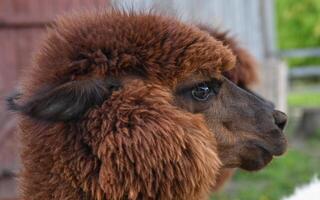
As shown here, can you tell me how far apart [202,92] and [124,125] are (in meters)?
0.56

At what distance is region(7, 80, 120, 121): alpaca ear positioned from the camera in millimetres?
3139

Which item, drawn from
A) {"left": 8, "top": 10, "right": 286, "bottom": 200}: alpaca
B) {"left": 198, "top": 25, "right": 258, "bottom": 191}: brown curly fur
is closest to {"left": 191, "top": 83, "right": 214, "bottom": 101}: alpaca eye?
{"left": 8, "top": 10, "right": 286, "bottom": 200}: alpaca

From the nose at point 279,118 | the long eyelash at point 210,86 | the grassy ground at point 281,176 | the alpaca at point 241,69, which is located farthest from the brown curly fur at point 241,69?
the grassy ground at point 281,176

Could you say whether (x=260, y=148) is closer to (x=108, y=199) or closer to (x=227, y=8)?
(x=108, y=199)

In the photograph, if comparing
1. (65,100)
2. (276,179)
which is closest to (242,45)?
(65,100)

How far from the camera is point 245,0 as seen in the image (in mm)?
13219

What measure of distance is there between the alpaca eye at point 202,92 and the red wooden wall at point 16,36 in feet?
13.4

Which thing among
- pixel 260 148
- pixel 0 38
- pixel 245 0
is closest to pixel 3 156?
pixel 0 38

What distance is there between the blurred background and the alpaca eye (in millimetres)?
543

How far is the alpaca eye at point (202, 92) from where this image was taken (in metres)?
3.57

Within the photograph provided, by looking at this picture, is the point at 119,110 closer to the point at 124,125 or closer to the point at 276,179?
the point at 124,125

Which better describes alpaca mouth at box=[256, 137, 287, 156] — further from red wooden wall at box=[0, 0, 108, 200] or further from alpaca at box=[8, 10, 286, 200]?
red wooden wall at box=[0, 0, 108, 200]

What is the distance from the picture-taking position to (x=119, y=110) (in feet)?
10.5

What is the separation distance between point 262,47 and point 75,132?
11.1m
